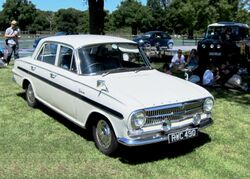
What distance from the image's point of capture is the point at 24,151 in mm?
5836

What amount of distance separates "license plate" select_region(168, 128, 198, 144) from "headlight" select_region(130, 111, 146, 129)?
48 cm

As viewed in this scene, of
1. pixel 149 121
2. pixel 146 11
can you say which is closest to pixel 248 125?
pixel 149 121

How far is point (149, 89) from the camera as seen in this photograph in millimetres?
5695

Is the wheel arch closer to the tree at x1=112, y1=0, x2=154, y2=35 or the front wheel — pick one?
the front wheel

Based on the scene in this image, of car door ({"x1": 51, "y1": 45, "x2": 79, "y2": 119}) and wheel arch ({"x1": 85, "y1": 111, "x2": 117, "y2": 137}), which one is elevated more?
car door ({"x1": 51, "y1": 45, "x2": 79, "y2": 119})

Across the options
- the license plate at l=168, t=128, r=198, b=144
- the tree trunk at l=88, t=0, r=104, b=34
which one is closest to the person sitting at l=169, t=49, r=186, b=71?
the tree trunk at l=88, t=0, r=104, b=34

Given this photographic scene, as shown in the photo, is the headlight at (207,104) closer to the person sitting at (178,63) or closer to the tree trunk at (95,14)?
the person sitting at (178,63)

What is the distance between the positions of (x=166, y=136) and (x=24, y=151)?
6.99ft

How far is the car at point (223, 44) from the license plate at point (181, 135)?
397 inches

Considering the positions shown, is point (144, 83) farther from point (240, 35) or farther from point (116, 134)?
point (240, 35)

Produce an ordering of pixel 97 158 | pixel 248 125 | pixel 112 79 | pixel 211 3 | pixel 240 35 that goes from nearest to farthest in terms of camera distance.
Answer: pixel 97 158 → pixel 112 79 → pixel 248 125 → pixel 240 35 → pixel 211 3

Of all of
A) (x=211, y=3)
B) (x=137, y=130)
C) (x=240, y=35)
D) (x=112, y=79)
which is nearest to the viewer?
(x=137, y=130)

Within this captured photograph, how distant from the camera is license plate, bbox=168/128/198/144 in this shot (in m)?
5.40

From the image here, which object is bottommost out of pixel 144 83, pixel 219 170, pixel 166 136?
pixel 219 170
